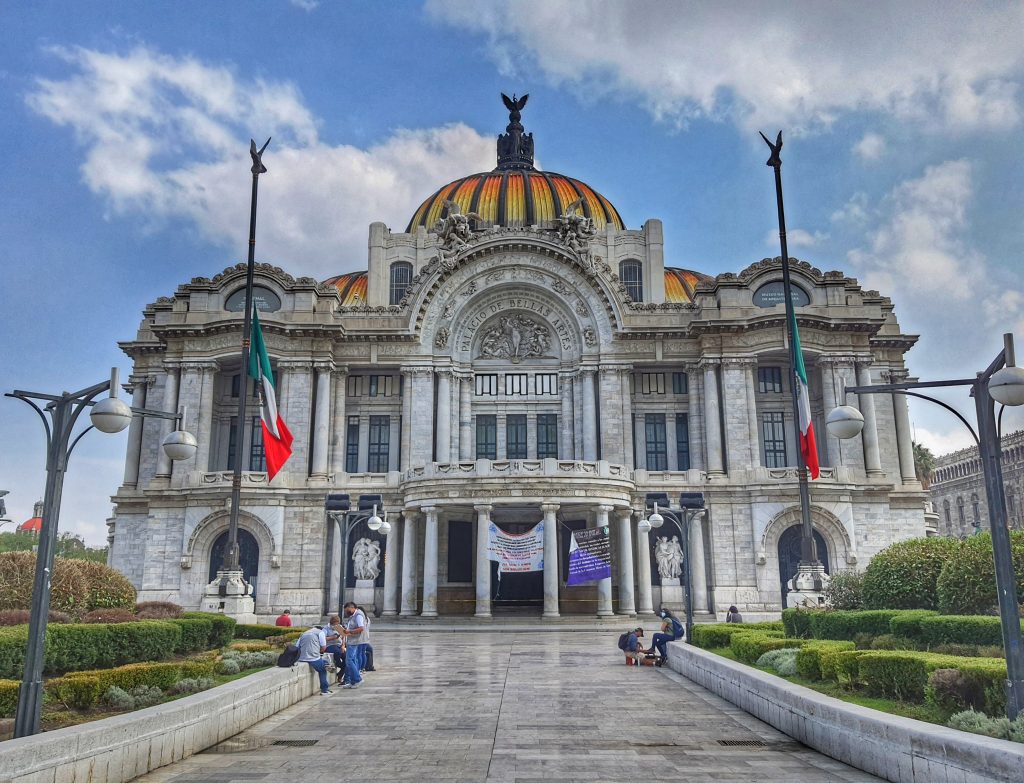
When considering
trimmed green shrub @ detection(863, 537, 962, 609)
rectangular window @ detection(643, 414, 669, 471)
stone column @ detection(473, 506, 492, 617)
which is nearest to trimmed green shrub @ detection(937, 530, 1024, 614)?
trimmed green shrub @ detection(863, 537, 962, 609)

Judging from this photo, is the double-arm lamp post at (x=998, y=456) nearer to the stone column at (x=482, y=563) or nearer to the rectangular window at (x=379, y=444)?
the stone column at (x=482, y=563)

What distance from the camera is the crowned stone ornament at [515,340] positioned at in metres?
55.2

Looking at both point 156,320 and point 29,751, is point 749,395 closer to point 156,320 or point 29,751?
point 156,320

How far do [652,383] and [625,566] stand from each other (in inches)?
511

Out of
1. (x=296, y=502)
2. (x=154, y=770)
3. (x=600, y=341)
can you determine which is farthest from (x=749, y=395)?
(x=154, y=770)

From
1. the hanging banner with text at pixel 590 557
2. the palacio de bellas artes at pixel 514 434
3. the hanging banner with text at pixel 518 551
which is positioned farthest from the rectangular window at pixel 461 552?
the hanging banner with text at pixel 590 557

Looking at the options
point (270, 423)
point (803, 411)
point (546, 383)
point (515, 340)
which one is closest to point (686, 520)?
point (803, 411)

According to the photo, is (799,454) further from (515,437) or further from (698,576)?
(515,437)

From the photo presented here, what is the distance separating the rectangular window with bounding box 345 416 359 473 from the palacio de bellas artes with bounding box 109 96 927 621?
0.13 metres

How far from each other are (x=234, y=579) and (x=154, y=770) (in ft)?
104

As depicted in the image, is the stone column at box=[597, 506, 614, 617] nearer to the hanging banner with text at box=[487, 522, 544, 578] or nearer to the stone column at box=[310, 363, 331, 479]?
the hanging banner with text at box=[487, 522, 544, 578]

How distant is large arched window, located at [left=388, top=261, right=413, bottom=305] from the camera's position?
196 ft

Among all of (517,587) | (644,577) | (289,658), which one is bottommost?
(289,658)

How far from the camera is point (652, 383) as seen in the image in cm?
5412
